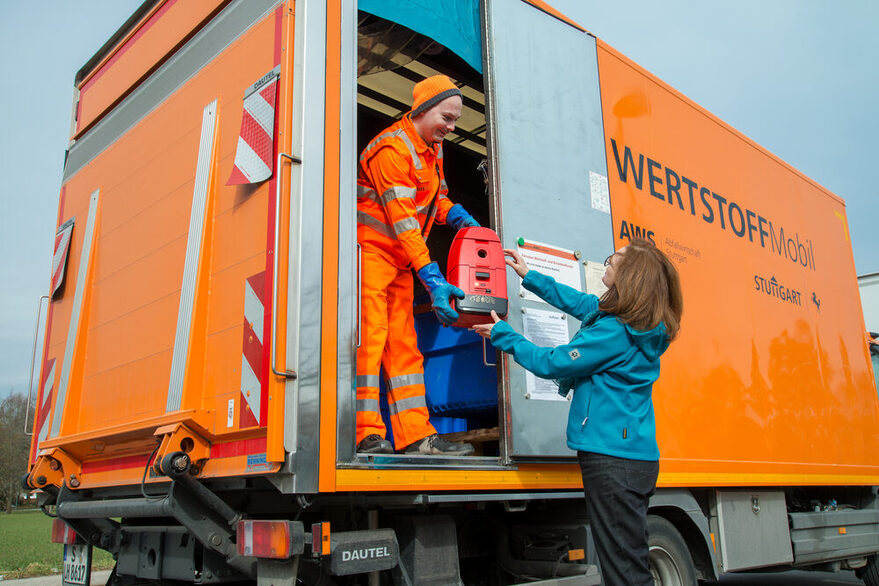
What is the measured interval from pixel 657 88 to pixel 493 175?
1849 mm

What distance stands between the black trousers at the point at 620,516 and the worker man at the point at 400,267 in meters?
0.65

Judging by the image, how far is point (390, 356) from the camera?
10.9 ft

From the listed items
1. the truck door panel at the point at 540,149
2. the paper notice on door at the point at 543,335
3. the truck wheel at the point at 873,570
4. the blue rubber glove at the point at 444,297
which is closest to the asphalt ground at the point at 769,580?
the truck wheel at the point at 873,570

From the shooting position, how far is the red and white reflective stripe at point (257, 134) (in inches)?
109

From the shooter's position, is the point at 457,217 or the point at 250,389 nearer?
the point at 250,389

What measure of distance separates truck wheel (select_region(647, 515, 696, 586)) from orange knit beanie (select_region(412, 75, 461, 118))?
230cm

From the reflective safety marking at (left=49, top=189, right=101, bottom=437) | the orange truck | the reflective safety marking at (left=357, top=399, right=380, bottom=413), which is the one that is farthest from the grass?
the reflective safety marking at (left=357, top=399, right=380, bottom=413)

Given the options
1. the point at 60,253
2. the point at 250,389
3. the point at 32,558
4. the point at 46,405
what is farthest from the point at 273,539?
the point at 32,558

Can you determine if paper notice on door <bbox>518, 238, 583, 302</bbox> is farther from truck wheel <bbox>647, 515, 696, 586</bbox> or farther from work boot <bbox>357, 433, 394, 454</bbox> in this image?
truck wheel <bbox>647, 515, 696, 586</bbox>

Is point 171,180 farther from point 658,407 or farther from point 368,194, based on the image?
point 658,407

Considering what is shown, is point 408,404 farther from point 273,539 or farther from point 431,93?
point 431,93

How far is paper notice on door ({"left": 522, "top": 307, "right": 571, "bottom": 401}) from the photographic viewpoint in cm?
321

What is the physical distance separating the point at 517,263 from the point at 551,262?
12.8 inches

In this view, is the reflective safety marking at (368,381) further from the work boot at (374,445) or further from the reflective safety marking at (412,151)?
the reflective safety marking at (412,151)
